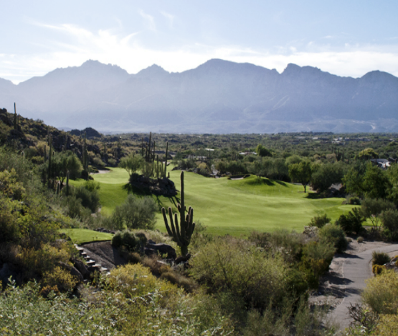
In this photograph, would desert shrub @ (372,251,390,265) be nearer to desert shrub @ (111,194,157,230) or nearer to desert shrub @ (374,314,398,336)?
desert shrub @ (374,314,398,336)

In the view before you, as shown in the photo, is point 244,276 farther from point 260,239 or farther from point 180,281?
point 260,239

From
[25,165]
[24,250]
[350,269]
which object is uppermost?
[25,165]

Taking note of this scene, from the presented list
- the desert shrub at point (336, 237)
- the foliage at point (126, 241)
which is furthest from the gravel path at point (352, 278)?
the foliage at point (126, 241)

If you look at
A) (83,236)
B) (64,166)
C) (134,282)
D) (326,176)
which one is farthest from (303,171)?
(134,282)

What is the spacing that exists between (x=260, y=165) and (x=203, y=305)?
207 feet

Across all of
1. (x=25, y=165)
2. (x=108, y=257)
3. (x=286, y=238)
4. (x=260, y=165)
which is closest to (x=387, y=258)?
(x=286, y=238)

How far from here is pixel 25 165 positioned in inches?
837

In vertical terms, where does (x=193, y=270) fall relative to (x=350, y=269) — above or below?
above

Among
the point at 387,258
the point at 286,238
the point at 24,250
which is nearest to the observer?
the point at 24,250

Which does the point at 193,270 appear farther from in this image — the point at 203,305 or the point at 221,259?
the point at 203,305

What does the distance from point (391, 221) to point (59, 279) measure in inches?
937

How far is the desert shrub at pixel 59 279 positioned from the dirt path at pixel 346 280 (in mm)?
8453

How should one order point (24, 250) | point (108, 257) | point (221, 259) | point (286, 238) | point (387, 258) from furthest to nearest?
point (286, 238) → point (387, 258) → point (108, 257) → point (221, 259) → point (24, 250)

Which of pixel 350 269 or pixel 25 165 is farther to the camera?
pixel 25 165
